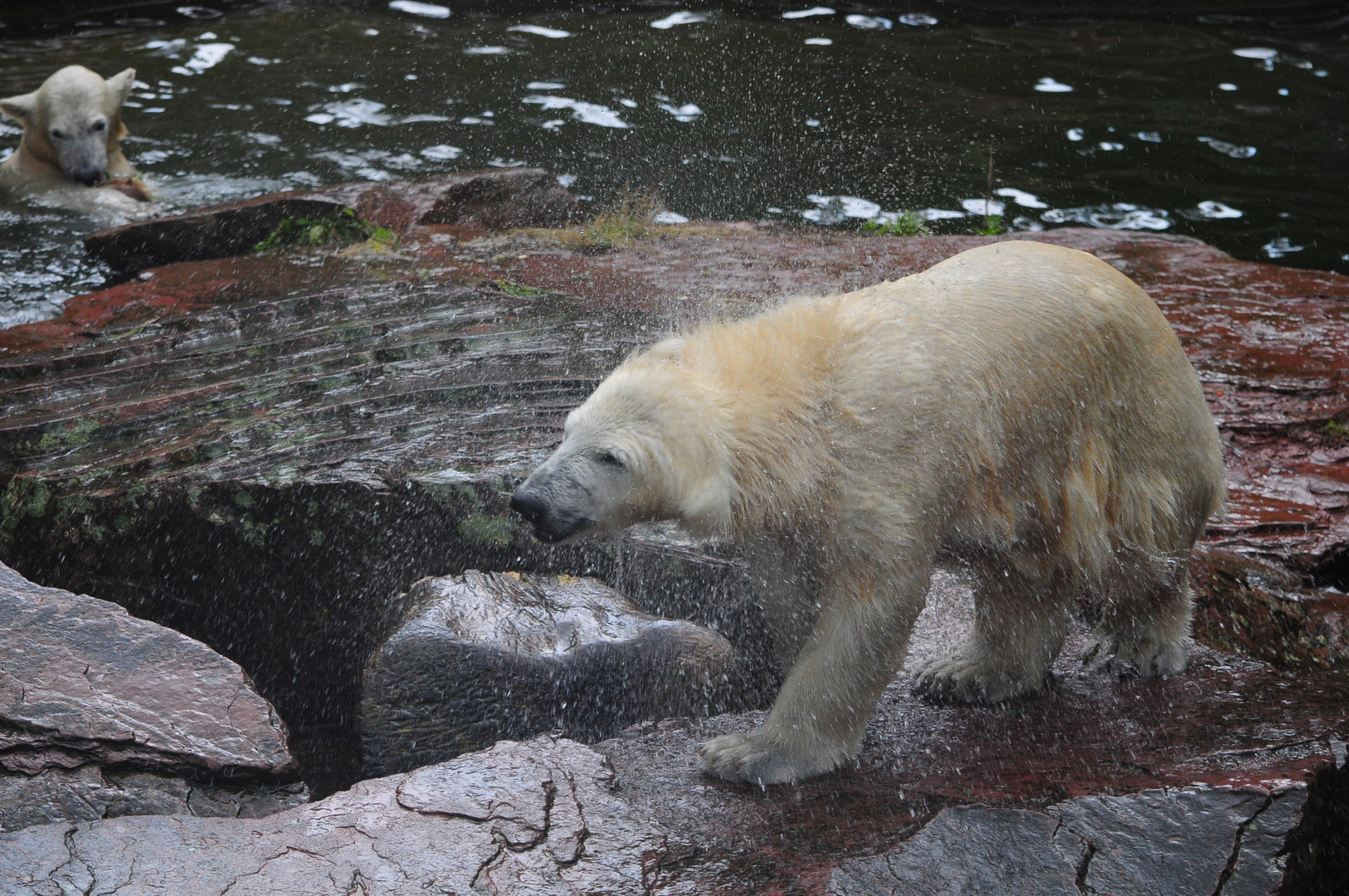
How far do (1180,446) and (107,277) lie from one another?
738cm

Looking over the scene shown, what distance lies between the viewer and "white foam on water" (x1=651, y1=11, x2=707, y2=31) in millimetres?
13258

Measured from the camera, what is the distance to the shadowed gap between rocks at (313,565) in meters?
3.95

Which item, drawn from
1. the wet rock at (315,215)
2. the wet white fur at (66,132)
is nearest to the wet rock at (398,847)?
the wet rock at (315,215)

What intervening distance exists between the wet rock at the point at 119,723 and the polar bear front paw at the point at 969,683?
1905 mm

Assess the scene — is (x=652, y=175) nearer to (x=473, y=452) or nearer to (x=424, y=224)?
(x=424, y=224)

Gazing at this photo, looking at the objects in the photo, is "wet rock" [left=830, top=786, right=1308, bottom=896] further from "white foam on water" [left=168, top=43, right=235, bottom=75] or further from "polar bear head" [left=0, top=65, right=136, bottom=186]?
"white foam on water" [left=168, top=43, right=235, bottom=75]

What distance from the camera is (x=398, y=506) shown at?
3957 millimetres

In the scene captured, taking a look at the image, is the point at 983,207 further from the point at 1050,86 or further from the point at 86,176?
the point at 86,176

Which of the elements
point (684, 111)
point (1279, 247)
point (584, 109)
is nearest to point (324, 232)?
point (584, 109)

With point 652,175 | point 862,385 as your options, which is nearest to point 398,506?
point 862,385

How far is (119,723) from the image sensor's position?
285cm

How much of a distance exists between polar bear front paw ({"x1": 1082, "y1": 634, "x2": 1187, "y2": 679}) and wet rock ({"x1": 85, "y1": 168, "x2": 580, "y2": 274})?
5.49 metres

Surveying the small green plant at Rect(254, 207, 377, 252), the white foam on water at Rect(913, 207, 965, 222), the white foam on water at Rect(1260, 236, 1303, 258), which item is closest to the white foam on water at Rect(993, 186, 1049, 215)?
the white foam on water at Rect(913, 207, 965, 222)

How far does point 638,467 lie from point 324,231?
5.47m
